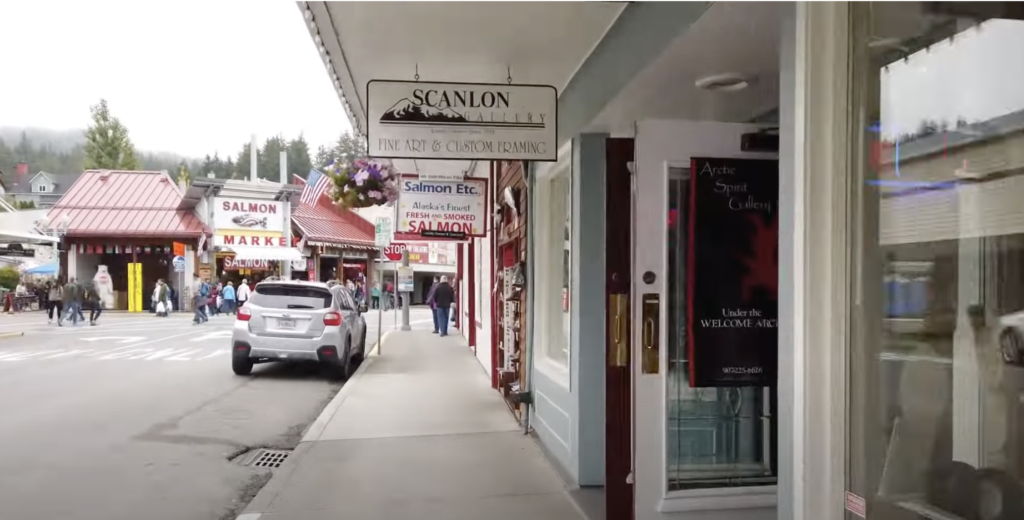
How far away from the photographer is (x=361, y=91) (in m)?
6.82

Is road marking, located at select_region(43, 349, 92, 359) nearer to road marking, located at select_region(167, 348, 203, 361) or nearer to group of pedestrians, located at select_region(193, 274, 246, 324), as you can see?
road marking, located at select_region(167, 348, 203, 361)

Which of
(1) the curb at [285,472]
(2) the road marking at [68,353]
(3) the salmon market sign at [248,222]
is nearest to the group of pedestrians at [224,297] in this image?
(3) the salmon market sign at [248,222]

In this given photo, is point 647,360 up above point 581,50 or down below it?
below

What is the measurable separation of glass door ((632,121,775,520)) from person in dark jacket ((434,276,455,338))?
1542 cm

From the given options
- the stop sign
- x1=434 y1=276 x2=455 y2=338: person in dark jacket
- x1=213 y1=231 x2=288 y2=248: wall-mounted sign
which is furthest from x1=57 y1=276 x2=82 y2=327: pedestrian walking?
the stop sign

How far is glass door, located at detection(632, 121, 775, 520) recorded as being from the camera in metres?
4.10

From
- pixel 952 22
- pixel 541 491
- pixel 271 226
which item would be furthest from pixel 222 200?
pixel 952 22

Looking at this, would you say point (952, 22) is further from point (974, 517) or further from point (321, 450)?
point (321, 450)

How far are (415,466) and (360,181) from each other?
4.51 m

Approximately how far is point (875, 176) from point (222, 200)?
36.2m

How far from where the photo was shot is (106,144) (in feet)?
216

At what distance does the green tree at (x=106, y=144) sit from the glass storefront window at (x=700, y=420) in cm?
7049

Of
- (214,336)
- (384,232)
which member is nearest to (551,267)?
(384,232)

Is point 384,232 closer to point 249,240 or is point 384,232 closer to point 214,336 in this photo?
point 214,336
